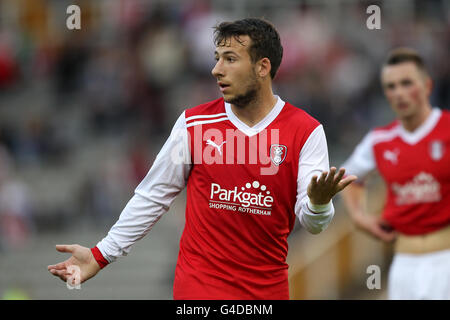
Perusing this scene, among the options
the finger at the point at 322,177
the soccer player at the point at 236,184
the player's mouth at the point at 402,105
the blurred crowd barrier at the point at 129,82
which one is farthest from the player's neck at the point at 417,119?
the blurred crowd barrier at the point at 129,82

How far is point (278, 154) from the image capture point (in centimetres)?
511

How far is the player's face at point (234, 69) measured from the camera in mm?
5105

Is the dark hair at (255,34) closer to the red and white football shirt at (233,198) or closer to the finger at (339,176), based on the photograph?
the red and white football shirt at (233,198)

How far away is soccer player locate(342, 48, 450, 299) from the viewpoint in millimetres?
6938

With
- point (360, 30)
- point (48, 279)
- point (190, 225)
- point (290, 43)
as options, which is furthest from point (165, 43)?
point (190, 225)

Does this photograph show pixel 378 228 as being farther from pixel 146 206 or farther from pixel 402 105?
pixel 146 206

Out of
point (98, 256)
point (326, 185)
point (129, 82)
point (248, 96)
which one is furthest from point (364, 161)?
point (129, 82)

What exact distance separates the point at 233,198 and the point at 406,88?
2.76 meters

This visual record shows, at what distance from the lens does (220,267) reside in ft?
16.7

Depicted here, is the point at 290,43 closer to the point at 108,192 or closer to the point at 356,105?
the point at 356,105

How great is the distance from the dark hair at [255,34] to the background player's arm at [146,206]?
0.61 meters

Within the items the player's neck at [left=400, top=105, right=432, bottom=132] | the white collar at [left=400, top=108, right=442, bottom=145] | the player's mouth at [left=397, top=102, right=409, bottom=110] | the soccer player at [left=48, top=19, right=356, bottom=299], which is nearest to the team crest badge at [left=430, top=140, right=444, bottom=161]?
the white collar at [left=400, top=108, right=442, bottom=145]

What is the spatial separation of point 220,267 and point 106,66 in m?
11.9
